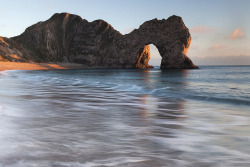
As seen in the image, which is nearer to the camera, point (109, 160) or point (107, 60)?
point (109, 160)

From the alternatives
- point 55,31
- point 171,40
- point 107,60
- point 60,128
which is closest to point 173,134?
point 60,128

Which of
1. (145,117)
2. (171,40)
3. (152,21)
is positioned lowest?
(145,117)

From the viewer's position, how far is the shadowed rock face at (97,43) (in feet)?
309

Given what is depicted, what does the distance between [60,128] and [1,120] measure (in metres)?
1.70

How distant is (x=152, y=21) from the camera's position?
10138 centimetres

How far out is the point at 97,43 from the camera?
13012 centimetres

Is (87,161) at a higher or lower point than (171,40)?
lower

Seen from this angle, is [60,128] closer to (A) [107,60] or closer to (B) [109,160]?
(B) [109,160]

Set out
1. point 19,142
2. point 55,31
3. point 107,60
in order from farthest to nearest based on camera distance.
→ point 55,31, point 107,60, point 19,142

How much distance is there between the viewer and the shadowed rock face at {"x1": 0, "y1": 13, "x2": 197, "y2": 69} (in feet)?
309

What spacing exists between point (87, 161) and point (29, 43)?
14065cm

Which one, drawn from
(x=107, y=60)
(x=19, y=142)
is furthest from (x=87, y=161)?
(x=107, y=60)

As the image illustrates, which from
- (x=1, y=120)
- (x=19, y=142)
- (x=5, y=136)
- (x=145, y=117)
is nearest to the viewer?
(x=19, y=142)

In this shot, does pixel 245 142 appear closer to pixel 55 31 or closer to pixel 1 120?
pixel 1 120
